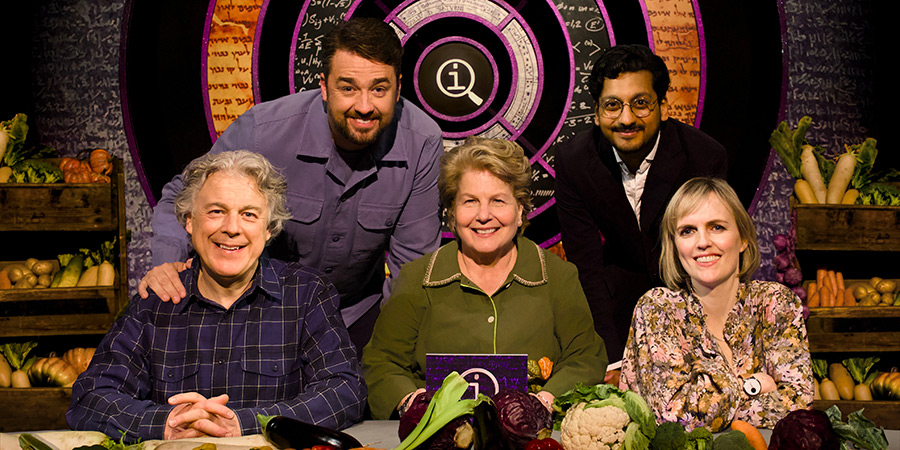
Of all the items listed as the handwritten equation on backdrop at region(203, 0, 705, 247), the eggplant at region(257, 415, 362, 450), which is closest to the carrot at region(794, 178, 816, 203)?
the handwritten equation on backdrop at region(203, 0, 705, 247)

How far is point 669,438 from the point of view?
1812mm

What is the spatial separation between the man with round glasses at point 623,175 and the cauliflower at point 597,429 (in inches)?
45.8

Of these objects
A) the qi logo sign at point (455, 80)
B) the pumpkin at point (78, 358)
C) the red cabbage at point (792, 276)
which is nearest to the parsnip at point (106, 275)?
the pumpkin at point (78, 358)

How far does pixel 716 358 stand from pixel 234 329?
1474mm

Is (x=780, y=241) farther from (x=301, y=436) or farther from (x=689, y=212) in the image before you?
(x=301, y=436)

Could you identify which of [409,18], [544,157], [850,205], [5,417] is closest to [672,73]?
[544,157]

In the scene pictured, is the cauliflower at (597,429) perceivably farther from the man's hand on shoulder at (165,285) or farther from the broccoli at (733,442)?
the man's hand on shoulder at (165,285)

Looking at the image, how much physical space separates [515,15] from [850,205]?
6.06ft

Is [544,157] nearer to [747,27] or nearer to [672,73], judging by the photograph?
[672,73]

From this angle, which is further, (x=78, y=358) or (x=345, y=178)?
(x=78, y=358)

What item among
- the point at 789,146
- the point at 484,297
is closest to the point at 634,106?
the point at 484,297

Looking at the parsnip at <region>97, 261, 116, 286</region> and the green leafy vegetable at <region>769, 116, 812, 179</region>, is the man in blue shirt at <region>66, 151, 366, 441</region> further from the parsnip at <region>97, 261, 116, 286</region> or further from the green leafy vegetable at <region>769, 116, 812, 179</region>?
the green leafy vegetable at <region>769, 116, 812, 179</region>

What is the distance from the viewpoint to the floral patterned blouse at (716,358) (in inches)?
86.4

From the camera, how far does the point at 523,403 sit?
197cm
